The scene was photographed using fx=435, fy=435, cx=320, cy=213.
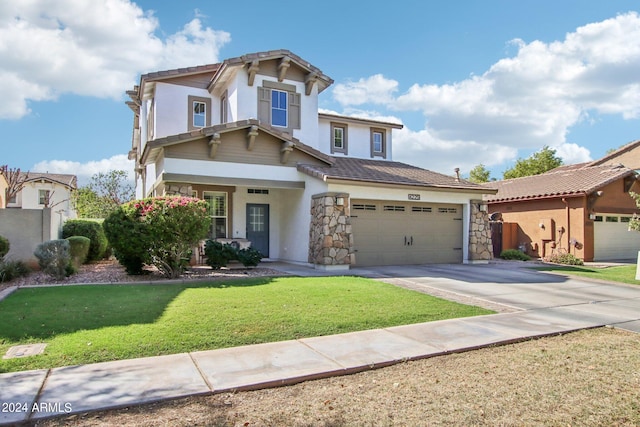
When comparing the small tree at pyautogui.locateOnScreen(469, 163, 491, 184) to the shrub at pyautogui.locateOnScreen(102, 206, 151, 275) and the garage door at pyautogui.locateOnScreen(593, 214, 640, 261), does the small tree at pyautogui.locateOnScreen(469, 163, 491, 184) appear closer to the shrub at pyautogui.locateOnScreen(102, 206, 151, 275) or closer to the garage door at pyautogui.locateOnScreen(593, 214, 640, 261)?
the garage door at pyautogui.locateOnScreen(593, 214, 640, 261)

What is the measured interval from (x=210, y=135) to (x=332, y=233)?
512cm

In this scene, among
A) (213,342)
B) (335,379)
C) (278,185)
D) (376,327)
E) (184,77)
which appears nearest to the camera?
(335,379)

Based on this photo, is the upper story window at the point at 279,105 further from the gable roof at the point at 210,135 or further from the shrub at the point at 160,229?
the shrub at the point at 160,229

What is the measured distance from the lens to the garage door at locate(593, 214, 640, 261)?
2102 centimetres

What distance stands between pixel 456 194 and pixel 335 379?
13892 millimetres

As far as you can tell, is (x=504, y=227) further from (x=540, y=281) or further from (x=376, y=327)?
(x=376, y=327)

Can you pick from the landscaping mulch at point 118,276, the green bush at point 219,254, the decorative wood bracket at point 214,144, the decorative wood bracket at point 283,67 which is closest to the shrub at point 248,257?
the green bush at point 219,254

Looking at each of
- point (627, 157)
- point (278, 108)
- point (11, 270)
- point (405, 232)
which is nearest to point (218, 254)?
point (11, 270)

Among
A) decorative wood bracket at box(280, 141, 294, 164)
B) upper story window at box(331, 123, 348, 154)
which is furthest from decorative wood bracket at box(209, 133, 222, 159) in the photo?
upper story window at box(331, 123, 348, 154)

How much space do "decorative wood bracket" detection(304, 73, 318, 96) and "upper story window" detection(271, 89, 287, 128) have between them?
103 cm

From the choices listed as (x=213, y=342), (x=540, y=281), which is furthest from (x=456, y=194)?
(x=213, y=342)

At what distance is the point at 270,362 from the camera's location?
5293 millimetres

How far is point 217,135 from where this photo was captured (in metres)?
14.2

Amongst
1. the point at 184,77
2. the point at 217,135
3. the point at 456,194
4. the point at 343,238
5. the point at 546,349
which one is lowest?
the point at 546,349
